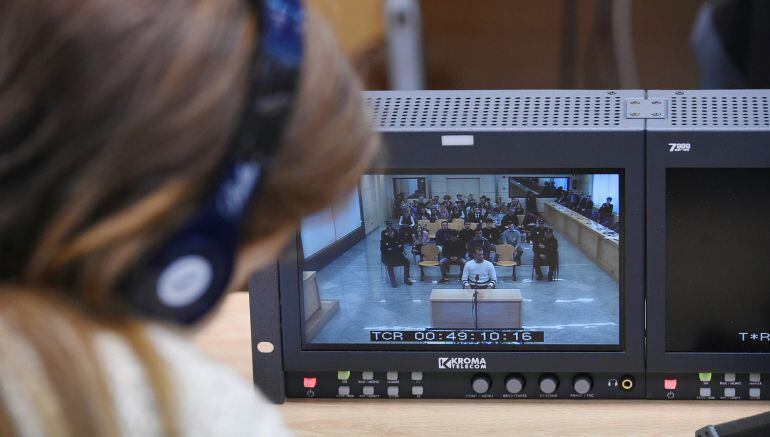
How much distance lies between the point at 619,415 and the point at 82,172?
2.74 feet

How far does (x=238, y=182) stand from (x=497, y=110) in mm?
663

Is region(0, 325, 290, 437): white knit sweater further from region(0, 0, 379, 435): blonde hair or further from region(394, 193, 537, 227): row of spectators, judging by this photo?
region(394, 193, 537, 227): row of spectators

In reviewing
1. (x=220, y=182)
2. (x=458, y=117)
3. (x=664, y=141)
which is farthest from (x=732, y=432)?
(x=220, y=182)

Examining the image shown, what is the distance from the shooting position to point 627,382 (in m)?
1.02

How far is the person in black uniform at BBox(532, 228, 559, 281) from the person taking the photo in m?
0.97

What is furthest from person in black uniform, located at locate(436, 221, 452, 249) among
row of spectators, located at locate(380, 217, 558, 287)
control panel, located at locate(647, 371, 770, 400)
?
control panel, located at locate(647, 371, 770, 400)

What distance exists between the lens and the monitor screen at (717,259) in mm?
960

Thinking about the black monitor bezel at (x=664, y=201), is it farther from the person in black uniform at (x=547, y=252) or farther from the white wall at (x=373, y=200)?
the white wall at (x=373, y=200)

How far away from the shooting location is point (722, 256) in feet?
3.19

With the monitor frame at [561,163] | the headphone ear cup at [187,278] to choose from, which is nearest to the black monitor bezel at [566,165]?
the monitor frame at [561,163]

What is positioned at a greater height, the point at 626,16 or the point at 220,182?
the point at 626,16

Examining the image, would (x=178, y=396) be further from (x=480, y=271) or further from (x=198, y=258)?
(x=480, y=271)

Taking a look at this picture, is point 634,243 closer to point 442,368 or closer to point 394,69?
point 442,368

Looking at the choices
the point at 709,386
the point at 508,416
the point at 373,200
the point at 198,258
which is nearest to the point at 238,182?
the point at 198,258
